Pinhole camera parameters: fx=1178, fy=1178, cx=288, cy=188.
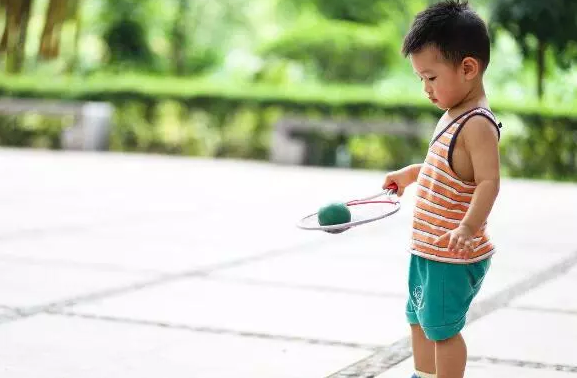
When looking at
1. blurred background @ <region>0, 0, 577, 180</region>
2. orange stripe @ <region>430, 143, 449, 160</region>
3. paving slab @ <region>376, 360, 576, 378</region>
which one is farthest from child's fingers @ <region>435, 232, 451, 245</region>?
blurred background @ <region>0, 0, 577, 180</region>

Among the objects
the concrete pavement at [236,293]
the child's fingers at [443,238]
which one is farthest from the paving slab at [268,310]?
the child's fingers at [443,238]

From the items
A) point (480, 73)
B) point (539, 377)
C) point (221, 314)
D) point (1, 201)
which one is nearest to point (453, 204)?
point (480, 73)

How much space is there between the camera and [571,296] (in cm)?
562

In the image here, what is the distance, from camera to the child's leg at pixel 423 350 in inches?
139

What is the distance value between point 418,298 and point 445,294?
0.38 ft

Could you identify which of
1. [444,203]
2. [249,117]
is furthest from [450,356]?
[249,117]

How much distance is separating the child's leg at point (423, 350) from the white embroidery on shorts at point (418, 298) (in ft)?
0.48

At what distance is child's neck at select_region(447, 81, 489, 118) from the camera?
331 cm

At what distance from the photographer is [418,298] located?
337 centimetres

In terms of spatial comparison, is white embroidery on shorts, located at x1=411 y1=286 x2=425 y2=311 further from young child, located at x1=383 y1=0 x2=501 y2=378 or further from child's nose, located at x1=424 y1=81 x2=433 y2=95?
child's nose, located at x1=424 y1=81 x2=433 y2=95

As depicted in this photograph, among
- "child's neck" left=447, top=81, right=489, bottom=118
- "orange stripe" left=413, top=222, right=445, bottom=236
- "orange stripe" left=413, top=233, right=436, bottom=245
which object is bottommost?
"orange stripe" left=413, top=233, right=436, bottom=245

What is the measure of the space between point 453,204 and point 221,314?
1837 mm

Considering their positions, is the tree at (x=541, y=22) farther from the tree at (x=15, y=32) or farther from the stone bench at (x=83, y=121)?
the tree at (x=15, y=32)

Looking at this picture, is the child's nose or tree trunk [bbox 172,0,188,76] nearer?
the child's nose
